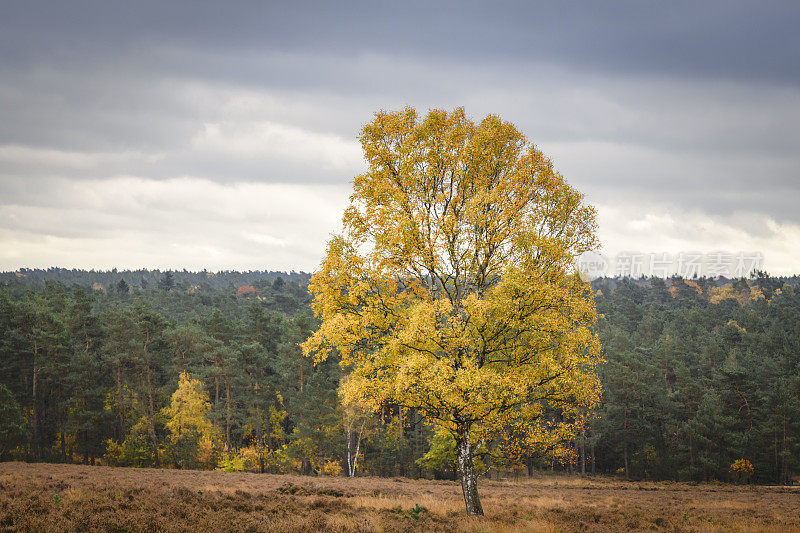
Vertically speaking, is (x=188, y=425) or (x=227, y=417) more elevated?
(x=227, y=417)

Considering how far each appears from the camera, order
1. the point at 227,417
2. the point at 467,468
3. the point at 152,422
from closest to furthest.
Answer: the point at 467,468 → the point at 152,422 → the point at 227,417

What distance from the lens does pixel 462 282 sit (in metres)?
15.6

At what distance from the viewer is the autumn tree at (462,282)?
13.4 m

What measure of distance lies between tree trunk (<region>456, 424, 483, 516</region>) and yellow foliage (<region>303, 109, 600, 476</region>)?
0.09 m

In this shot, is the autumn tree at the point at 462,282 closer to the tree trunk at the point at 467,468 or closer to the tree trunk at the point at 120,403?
the tree trunk at the point at 467,468

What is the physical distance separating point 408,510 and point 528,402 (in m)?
5.34

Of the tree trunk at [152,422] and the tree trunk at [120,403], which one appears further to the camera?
the tree trunk at [120,403]

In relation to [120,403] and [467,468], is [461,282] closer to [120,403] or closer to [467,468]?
[467,468]

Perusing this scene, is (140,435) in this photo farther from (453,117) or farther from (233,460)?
(453,117)

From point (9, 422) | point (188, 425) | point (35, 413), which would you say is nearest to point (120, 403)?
point (188, 425)

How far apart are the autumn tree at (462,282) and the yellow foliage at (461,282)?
42 mm

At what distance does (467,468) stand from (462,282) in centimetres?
558

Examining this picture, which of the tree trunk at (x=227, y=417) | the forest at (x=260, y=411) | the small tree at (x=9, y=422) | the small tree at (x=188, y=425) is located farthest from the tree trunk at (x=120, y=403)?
the tree trunk at (x=227, y=417)

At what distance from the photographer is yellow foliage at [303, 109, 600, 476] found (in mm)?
13430
